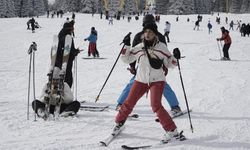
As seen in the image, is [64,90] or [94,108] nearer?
[64,90]

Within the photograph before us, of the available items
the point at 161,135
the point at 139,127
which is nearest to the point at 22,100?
the point at 139,127

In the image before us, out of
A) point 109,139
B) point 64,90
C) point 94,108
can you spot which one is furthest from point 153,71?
point 94,108

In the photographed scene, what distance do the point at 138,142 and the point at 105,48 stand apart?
57.4ft

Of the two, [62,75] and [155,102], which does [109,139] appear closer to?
[155,102]

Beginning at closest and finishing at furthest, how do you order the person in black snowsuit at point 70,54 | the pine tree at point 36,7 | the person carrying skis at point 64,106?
the person carrying skis at point 64,106 < the person in black snowsuit at point 70,54 < the pine tree at point 36,7

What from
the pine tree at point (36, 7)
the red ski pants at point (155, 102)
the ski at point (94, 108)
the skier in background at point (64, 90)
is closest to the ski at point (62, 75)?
the skier in background at point (64, 90)

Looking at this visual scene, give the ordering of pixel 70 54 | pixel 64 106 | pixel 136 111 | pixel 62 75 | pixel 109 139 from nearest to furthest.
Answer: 1. pixel 109 139
2. pixel 64 106
3. pixel 62 75
4. pixel 70 54
5. pixel 136 111

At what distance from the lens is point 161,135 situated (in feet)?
18.6

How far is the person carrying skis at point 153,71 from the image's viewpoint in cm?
508

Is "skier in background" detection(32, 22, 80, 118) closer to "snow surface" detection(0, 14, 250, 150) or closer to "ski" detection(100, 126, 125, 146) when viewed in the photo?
"snow surface" detection(0, 14, 250, 150)

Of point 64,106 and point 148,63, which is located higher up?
point 148,63

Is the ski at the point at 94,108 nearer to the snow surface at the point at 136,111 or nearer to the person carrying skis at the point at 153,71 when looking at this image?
the snow surface at the point at 136,111

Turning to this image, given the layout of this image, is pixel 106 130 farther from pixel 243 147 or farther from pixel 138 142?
pixel 243 147

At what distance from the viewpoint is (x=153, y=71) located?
5.16 metres
